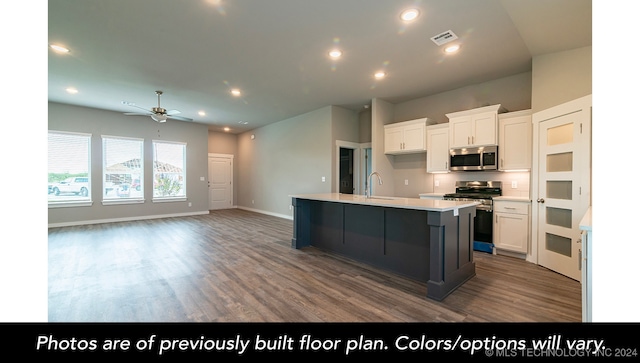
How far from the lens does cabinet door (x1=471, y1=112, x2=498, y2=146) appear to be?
4.23 metres

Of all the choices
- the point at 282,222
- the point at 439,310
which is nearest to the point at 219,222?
the point at 282,222

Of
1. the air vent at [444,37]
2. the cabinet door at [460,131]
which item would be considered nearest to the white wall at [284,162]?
the cabinet door at [460,131]

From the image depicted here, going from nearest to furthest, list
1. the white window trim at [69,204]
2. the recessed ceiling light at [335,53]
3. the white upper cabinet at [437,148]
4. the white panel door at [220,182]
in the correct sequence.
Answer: the recessed ceiling light at [335,53] < the white upper cabinet at [437,148] < the white window trim at [69,204] < the white panel door at [220,182]

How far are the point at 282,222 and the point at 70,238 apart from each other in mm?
4309

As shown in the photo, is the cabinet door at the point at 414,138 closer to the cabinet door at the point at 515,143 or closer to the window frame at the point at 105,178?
the cabinet door at the point at 515,143

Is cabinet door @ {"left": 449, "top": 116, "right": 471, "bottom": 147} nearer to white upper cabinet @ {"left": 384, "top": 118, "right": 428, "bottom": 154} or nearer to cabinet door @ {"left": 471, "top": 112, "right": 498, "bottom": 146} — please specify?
cabinet door @ {"left": 471, "top": 112, "right": 498, "bottom": 146}

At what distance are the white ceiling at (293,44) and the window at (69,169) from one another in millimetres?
1406

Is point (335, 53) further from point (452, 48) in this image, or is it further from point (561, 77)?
point (561, 77)

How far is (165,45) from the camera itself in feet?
11.3

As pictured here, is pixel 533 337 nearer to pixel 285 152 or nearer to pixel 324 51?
pixel 324 51

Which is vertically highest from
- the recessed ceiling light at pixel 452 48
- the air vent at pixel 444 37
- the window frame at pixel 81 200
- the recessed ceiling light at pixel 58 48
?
the recessed ceiling light at pixel 58 48

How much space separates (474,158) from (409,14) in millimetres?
2830

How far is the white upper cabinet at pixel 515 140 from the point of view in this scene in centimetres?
394
